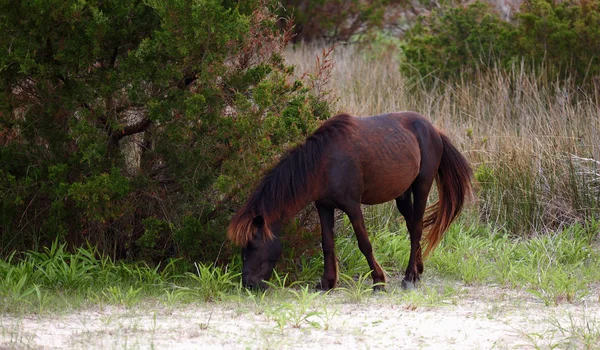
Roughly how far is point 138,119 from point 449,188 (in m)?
2.53

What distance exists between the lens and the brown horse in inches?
218

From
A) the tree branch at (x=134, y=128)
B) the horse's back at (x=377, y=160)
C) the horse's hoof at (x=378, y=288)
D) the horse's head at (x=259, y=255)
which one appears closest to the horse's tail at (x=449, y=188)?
the horse's back at (x=377, y=160)

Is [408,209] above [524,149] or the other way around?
the other way around

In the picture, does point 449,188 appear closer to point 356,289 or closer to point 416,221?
point 416,221

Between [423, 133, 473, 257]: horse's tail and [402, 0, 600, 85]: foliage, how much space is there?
405cm

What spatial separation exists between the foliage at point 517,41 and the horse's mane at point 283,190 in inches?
205

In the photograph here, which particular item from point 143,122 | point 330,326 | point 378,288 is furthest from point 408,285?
point 143,122

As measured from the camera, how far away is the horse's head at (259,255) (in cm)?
555

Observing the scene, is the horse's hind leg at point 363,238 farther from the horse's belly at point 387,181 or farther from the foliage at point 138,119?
the foliage at point 138,119

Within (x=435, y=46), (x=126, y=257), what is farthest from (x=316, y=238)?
(x=435, y=46)

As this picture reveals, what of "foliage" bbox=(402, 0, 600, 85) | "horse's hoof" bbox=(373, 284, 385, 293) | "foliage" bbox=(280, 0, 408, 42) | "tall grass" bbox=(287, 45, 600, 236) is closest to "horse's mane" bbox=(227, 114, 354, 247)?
"horse's hoof" bbox=(373, 284, 385, 293)

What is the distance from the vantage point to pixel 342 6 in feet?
53.9

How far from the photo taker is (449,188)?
6.41 meters

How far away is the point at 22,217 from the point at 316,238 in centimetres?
228
